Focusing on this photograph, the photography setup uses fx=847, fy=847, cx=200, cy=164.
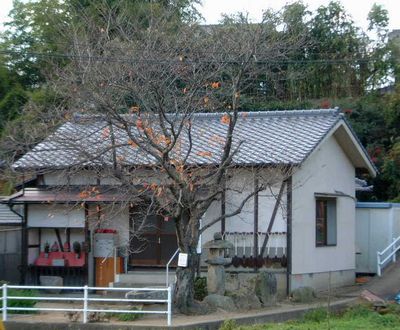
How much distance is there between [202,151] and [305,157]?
9.64 feet

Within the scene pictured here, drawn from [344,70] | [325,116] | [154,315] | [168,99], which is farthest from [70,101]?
[344,70]

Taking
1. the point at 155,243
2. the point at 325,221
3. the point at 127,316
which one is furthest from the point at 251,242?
the point at 127,316

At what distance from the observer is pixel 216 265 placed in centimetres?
2189

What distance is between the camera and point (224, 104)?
73.2 ft

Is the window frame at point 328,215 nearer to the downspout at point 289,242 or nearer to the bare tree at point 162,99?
the downspout at point 289,242

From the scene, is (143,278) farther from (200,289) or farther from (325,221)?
(325,221)

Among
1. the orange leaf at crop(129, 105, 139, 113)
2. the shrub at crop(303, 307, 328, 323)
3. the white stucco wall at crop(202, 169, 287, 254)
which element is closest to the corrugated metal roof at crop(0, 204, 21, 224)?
the white stucco wall at crop(202, 169, 287, 254)

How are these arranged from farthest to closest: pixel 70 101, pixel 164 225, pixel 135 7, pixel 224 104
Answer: pixel 135 7, pixel 164 225, pixel 224 104, pixel 70 101

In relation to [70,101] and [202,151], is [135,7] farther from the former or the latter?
[70,101]

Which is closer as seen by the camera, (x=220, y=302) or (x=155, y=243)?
(x=220, y=302)

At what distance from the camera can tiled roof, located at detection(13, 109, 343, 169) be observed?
68.8 ft

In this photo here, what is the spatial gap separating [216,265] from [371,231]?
9.61 meters

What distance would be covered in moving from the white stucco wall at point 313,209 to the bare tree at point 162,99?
3.08 meters

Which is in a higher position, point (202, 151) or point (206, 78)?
point (206, 78)
